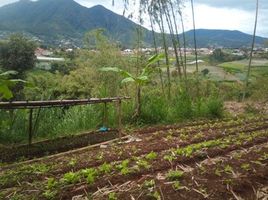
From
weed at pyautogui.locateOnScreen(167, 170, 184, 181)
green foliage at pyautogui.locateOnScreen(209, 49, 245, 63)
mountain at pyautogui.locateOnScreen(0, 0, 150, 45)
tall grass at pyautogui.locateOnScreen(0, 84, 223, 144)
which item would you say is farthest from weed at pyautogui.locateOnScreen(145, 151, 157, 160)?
mountain at pyautogui.locateOnScreen(0, 0, 150, 45)

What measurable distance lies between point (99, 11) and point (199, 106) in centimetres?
8835

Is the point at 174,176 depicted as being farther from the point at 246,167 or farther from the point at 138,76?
the point at 138,76

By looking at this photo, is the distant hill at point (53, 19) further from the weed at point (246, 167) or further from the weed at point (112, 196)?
the weed at point (112, 196)

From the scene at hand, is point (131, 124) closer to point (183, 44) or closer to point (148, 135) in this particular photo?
point (148, 135)

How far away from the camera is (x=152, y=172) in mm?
4430

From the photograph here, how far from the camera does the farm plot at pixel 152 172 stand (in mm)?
3770

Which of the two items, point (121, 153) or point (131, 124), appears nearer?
point (121, 153)

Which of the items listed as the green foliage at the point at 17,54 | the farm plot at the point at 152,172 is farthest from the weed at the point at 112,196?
the green foliage at the point at 17,54

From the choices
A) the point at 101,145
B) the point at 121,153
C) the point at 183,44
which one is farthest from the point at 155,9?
the point at 121,153

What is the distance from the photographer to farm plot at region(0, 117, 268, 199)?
3770mm

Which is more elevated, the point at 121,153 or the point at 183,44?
the point at 183,44

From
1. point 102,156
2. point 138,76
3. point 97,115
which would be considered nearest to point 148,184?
point 102,156

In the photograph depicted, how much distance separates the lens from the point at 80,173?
14.1 feet

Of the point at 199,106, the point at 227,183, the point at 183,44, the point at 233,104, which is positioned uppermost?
the point at 183,44
